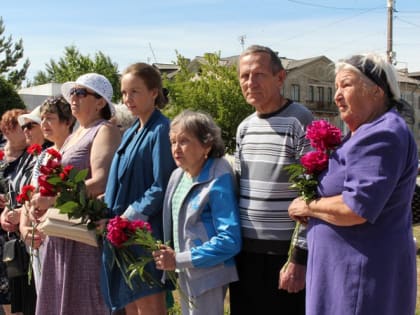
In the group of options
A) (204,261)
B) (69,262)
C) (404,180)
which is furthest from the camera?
(69,262)

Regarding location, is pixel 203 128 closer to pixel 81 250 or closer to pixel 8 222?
pixel 81 250

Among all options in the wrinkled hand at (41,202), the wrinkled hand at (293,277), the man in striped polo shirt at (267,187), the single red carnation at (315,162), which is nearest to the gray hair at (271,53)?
the man in striped polo shirt at (267,187)

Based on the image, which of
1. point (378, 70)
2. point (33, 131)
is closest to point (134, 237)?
point (378, 70)

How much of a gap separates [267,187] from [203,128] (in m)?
0.50

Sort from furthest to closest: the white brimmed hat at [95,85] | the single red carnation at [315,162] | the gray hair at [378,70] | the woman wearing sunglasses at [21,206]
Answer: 1. the woman wearing sunglasses at [21,206]
2. the white brimmed hat at [95,85]
3. the single red carnation at [315,162]
4. the gray hair at [378,70]

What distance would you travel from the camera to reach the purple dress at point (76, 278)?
3.97 meters

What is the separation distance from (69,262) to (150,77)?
55.8 inches

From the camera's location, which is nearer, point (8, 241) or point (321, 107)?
point (8, 241)

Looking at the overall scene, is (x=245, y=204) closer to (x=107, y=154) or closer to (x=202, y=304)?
(x=202, y=304)

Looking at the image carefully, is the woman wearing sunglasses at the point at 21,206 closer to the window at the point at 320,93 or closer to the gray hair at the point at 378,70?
the gray hair at the point at 378,70

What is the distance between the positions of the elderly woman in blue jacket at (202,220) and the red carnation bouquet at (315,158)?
49 centimetres

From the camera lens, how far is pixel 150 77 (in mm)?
3688

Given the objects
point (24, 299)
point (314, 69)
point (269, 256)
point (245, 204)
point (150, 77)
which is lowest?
point (24, 299)

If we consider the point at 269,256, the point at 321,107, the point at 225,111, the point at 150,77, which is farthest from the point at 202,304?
the point at 321,107
